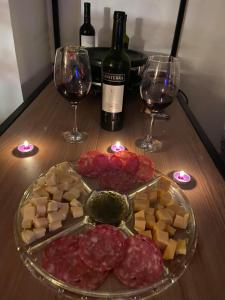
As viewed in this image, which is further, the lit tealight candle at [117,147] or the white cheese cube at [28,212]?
the lit tealight candle at [117,147]

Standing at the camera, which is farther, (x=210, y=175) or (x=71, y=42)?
(x=71, y=42)

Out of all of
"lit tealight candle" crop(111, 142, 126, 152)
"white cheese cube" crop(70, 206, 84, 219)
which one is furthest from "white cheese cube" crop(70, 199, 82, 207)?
"lit tealight candle" crop(111, 142, 126, 152)

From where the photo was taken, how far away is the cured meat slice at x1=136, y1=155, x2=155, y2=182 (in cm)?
54

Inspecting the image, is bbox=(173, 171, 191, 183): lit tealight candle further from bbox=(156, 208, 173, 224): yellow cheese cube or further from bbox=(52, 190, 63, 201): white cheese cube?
bbox=(52, 190, 63, 201): white cheese cube

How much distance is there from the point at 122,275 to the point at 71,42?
3.80 ft

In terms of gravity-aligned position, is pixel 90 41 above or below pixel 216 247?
above

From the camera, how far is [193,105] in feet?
4.45

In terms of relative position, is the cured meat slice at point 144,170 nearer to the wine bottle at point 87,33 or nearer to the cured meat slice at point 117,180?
the cured meat slice at point 117,180

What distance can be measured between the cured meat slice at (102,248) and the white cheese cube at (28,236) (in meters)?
0.08

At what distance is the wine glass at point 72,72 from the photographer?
2.02 ft

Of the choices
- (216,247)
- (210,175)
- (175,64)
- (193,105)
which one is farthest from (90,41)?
(216,247)

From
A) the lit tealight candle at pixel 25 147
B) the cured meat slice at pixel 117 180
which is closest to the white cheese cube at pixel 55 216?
the cured meat slice at pixel 117 180

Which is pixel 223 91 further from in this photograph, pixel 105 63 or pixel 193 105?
pixel 105 63

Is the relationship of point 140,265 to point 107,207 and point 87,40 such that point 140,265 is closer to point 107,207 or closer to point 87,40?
point 107,207
